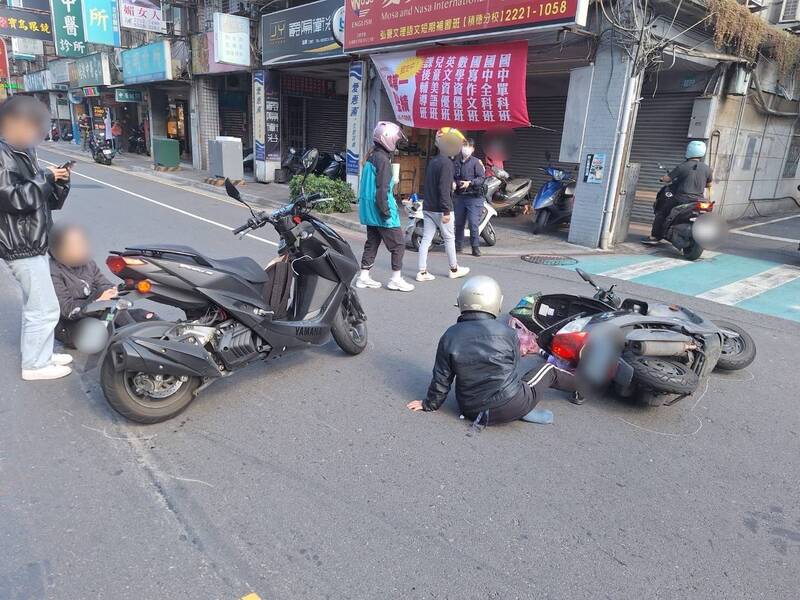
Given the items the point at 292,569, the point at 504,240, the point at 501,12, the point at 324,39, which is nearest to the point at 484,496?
the point at 292,569

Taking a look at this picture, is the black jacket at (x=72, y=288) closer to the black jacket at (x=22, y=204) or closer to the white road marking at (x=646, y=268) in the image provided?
the black jacket at (x=22, y=204)

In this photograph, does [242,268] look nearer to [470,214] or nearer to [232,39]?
[470,214]

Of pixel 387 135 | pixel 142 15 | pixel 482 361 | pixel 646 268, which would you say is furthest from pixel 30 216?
pixel 142 15

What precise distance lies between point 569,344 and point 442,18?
28.7 feet

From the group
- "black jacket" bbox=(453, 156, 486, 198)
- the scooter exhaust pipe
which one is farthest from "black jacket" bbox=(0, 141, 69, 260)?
"black jacket" bbox=(453, 156, 486, 198)

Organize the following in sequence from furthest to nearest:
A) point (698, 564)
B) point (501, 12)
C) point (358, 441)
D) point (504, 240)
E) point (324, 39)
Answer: point (324, 39) < point (504, 240) < point (501, 12) < point (358, 441) < point (698, 564)

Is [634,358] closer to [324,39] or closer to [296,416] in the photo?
[296,416]

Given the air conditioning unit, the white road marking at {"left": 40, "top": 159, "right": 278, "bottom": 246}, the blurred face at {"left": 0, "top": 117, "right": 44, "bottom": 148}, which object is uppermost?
the air conditioning unit

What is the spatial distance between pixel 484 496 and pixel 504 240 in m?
7.78

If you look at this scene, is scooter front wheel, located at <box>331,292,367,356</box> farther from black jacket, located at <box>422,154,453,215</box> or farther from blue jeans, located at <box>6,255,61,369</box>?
black jacket, located at <box>422,154,453,215</box>

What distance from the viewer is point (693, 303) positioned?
6.57 m

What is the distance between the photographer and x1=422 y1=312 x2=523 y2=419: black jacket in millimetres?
3352

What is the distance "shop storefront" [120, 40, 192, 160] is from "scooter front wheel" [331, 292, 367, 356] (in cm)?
1986

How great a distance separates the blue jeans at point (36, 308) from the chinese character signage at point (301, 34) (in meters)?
12.0
